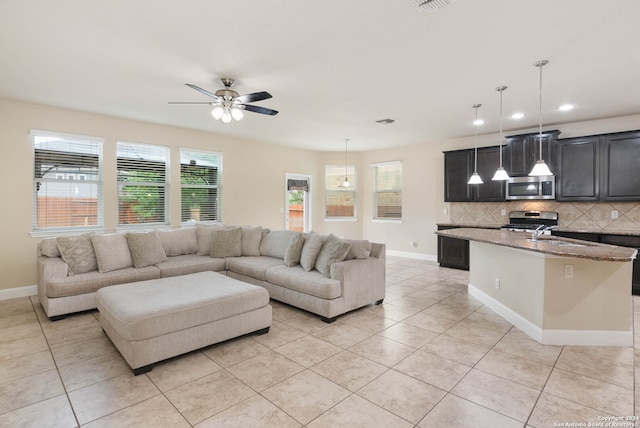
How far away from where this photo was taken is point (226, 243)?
5.31 metres

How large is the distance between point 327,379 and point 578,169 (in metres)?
5.52

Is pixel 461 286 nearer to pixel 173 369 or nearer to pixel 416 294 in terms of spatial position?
pixel 416 294

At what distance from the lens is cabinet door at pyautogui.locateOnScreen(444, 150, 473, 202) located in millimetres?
6660

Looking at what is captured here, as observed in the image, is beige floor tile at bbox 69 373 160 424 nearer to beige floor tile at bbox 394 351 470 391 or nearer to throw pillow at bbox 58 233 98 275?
beige floor tile at bbox 394 351 470 391

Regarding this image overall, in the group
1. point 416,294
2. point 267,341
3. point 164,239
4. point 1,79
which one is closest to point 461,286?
point 416,294

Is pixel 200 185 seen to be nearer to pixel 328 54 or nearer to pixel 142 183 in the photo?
pixel 142 183

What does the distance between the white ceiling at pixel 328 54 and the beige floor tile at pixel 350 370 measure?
9.26ft

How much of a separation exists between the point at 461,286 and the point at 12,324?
6.02 meters

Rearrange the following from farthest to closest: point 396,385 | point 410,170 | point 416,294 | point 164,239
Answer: point 410,170, point 164,239, point 416,294, point 396,385

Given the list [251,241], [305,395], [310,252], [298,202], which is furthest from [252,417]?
[298,202]

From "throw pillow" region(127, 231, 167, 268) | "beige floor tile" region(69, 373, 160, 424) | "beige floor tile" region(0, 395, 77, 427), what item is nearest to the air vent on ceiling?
"beige floor tile" region(69, 373, 160, 424)

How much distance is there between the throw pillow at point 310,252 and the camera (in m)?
4.26

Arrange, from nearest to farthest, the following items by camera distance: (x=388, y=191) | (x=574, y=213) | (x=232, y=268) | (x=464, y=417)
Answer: (x=464, y=417) < (x=232, y=268) < (x=574, y=213) < (x=388, y=191)

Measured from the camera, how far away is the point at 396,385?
246 cm
